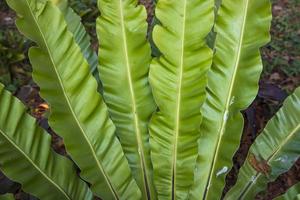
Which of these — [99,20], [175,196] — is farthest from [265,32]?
[175,196]

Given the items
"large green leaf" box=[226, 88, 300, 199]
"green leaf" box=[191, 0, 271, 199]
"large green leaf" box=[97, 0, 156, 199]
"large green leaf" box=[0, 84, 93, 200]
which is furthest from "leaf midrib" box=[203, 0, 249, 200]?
"large green leaf" box=[0, 84, 93, 200]

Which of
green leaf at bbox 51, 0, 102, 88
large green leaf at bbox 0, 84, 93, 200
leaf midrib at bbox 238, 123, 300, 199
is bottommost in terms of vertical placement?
leaf midrib at bbox 238, 123, 300, 199

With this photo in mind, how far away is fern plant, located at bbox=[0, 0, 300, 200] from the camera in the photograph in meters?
1.22

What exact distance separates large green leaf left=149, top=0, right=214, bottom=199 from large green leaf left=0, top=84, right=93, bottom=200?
321mm

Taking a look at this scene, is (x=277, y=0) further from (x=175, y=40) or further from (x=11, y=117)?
(x=11, y=117)

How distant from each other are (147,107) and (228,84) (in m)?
0.30

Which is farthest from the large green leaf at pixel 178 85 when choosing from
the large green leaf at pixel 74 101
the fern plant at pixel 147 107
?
the large green leaf at pixel 74 101

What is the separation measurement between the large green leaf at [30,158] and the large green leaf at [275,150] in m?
0.62

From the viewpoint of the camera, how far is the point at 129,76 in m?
1.34

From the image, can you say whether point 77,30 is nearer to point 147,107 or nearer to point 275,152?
point 147,107

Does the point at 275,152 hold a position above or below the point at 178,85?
below

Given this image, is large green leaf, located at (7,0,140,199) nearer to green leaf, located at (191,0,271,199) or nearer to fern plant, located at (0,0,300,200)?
fern plant, located at (0,0,300,200)

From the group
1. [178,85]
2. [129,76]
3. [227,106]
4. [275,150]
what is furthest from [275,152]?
[129,76]

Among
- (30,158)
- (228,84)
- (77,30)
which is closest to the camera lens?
(30,158)
